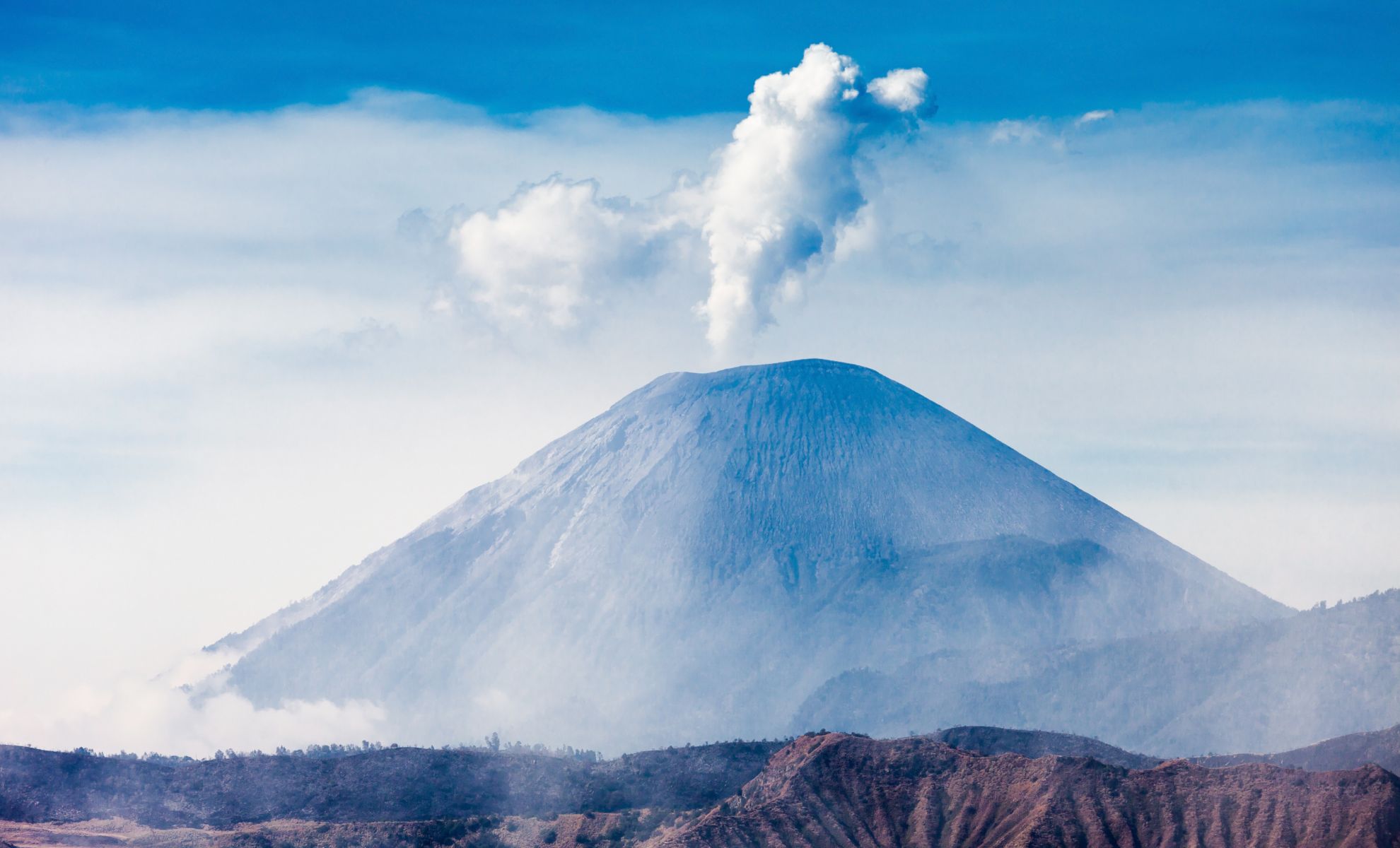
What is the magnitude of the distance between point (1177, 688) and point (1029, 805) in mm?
87096

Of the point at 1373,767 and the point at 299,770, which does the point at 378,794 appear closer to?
the point at 299,770

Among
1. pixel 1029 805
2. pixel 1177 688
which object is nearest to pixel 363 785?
pixel 1029 805

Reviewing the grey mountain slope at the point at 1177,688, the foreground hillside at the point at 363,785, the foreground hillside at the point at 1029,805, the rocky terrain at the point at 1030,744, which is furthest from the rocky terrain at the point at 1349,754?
the grey mountain slope at the point at 1177,688

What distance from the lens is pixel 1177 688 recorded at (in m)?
169

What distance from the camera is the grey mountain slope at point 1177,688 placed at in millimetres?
154875

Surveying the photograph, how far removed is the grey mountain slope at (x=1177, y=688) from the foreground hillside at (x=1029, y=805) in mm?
70791

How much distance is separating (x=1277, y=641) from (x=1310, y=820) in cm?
8652

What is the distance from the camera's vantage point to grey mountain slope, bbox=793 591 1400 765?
154875mm

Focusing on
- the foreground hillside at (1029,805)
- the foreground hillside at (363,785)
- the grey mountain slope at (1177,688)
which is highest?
the grey mountain slope at (1177,688)

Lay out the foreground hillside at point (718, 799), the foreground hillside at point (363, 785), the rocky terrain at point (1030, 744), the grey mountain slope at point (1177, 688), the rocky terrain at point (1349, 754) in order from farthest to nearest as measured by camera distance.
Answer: the grey mountain slope at point (1177, 688), the rocky terrain at point (1030, 744), the foreground hillside at point (363, 785), the rocky terrain at point (1349, 754), the foreground hillside at point (718, 799)

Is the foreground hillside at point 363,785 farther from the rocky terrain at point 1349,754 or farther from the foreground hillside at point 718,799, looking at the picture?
the rocky terrain at point 1349,754

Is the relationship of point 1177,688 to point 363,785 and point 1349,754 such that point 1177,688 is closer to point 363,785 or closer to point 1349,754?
point 1349,754

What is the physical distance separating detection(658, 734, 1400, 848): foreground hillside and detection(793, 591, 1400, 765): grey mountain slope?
232 ft

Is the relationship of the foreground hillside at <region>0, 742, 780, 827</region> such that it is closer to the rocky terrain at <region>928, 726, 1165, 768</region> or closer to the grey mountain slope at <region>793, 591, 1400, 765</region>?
the rocky terrain at <region>928, 726, 1165, 768</region>
